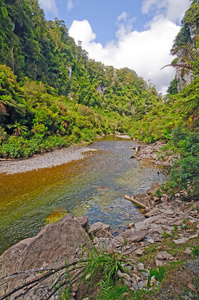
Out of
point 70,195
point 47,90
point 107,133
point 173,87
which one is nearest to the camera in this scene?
point 70,195

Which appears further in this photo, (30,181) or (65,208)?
(30,181)

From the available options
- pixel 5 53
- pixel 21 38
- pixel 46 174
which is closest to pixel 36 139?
pixel 46 174

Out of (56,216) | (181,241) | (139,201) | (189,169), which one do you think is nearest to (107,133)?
(139,201)

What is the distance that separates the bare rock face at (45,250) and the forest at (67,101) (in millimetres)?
4214

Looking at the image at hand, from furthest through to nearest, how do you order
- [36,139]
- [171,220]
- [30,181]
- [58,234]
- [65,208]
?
[36,139] < [30,181] < [65,208] < [171,220] < [58,234]

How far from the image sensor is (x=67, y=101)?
163ft

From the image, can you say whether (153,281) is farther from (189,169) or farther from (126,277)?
(189,169)

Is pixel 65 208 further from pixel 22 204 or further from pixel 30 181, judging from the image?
pixel 30 181

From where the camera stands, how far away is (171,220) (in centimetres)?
509

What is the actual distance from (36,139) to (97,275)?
18000 millimetres

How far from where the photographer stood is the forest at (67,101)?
5.93m

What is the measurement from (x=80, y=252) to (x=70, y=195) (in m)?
5.61

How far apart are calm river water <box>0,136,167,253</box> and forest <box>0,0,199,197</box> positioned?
109 inches

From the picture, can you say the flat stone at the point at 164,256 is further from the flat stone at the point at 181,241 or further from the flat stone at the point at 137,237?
the flat stone at the point at 137,237
